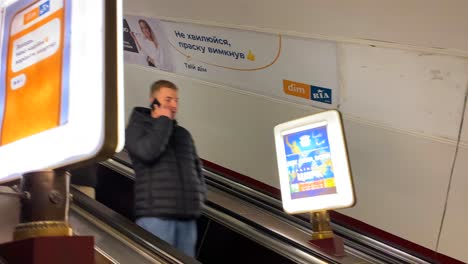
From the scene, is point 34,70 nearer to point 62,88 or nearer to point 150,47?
point 62,88

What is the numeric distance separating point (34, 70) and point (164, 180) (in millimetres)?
2030

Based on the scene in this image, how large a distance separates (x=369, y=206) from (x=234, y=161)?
1.62 meters

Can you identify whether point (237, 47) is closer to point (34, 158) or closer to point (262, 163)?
point (262, 163)

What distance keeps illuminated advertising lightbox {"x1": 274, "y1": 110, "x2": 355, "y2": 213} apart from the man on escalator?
688mm

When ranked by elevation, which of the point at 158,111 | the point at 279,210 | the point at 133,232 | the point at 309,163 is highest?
the point at 158,111

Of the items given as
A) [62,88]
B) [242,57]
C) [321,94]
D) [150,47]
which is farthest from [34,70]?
[150,47]

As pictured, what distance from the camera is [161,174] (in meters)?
3.28

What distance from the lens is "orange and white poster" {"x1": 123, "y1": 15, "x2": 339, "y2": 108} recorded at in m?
4.80

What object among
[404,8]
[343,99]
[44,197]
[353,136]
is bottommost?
[353,136]

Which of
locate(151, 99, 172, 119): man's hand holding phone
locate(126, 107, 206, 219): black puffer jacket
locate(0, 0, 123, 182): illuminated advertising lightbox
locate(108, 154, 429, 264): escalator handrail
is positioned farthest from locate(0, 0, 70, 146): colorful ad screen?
locate(108, 154, 429, 264): escalator handrail

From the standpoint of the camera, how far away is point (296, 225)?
14.9 ft

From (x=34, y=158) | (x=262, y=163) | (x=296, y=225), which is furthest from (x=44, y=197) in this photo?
(x=262, y=163)

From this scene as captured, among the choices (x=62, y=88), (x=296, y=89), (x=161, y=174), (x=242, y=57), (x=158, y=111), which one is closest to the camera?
(x=62, y=88)

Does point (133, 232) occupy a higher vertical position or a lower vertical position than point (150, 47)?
lower
